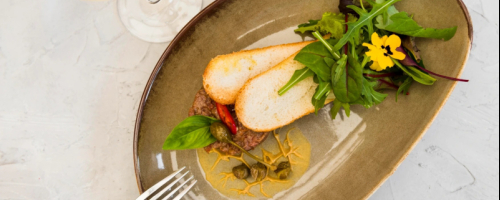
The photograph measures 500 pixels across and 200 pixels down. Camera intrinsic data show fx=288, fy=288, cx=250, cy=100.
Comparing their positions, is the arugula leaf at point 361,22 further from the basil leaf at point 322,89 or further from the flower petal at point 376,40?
the basil leaf at point 322,89

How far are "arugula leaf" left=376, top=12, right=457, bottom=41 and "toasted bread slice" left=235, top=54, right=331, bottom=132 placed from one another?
0.49m

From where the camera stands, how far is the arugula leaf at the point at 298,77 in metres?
1.54

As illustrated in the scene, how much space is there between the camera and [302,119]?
1.74m

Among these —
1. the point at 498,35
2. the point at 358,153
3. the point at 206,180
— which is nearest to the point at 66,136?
the point at 206,180

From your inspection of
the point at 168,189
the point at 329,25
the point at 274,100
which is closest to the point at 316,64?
the point at 329,25

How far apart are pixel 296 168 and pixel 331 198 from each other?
0.26 m

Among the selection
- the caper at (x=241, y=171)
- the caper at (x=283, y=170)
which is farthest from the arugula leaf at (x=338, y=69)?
the caper at (x=241, y=171)

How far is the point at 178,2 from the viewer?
5.90ft

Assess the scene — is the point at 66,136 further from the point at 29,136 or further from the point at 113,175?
the point at 113,175

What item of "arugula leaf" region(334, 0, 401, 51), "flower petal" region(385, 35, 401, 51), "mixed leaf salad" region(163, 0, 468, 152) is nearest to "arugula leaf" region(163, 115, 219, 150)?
"mixed leaf salad" region(163, 0, 468, 152)

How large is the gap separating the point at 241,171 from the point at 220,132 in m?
0.28

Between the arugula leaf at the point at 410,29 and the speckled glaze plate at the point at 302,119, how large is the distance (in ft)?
0.31

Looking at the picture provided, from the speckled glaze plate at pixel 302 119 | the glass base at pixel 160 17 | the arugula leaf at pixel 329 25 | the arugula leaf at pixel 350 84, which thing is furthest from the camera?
the glass base at pixel 160 17

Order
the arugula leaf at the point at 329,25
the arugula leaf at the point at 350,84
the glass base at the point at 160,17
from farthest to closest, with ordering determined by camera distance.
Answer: the glass base at the point at 160,17 < the arugula leaf at the point at 329,25 < the arugula leaf at the point at 350,84
